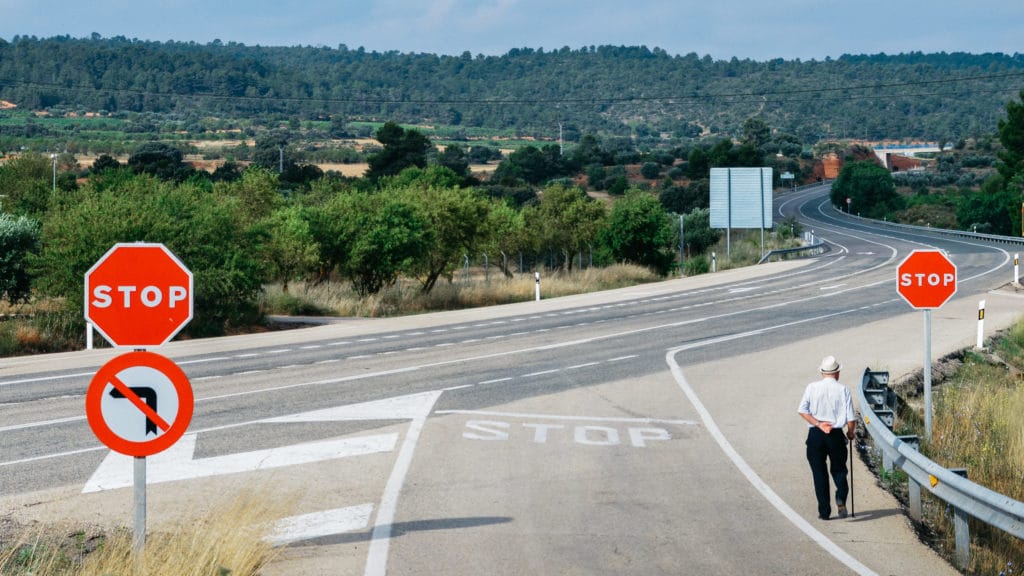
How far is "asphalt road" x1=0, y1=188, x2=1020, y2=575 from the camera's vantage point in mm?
9492

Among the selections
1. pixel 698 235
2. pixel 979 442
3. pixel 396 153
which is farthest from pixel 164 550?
pixel 396 153

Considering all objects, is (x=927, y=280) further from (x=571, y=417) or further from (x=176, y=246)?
(x=176, y=246)

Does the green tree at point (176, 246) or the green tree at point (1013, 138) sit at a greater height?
the green tree at point (1013, 138)

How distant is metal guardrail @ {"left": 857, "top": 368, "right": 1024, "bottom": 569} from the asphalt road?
359mm

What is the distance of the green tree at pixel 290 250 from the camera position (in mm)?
37625

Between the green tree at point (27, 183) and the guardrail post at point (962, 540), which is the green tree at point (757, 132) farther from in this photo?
the guardrail post at point (962, 540)

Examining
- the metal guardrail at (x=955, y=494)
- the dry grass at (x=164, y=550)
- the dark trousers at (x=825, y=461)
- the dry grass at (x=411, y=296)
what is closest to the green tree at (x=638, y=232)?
the dry grass at (x=411, y=296)

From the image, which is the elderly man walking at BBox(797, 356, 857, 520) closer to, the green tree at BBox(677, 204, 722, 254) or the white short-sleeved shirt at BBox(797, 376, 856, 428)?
the white short-sleeved shirt at BBox(797, 376, 856, 428)

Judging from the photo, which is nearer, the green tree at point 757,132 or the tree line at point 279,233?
the tree line at point 279,233

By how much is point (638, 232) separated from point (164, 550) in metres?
51.5

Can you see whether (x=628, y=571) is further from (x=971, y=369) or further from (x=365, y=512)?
(x=971, y=369)

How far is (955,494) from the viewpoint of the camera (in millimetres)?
9250

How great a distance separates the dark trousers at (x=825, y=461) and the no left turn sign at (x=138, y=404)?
5989 millimetres

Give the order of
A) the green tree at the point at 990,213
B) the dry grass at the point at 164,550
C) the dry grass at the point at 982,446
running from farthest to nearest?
the green tree at the point at 990,213 → the dry grass at the point at 982,446 → the dry grass at the point at 164,550
